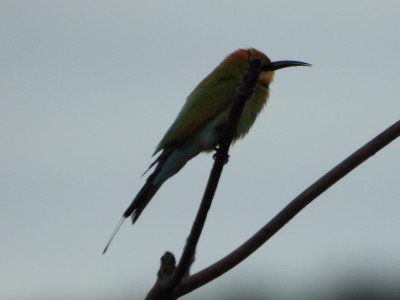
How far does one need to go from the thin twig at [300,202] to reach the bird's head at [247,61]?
6.23ft

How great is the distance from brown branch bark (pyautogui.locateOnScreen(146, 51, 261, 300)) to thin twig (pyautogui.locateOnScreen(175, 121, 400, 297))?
0.07 ft

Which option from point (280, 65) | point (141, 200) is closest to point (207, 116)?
point (280, 65)

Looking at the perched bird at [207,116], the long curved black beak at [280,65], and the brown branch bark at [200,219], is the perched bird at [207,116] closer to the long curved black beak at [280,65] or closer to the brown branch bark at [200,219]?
the long curved black beak at [280,65]

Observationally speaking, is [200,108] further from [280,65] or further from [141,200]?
[141,200]

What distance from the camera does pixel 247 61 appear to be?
3.94 m

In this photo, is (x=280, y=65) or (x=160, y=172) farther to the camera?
(x=280, y=65)

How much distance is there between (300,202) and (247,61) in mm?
2242

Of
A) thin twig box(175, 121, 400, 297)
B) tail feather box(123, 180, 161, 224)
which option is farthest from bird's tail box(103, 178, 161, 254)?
thin twig box(175, 121, 400, 297)

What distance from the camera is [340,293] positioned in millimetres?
21688

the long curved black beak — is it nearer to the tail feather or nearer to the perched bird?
the perched bird

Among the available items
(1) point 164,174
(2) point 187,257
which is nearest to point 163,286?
(2) point 187,257

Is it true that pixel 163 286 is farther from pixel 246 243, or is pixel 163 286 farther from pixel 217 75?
pixel 217 75

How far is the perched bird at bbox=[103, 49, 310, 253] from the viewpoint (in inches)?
137

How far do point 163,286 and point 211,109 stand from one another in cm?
202
